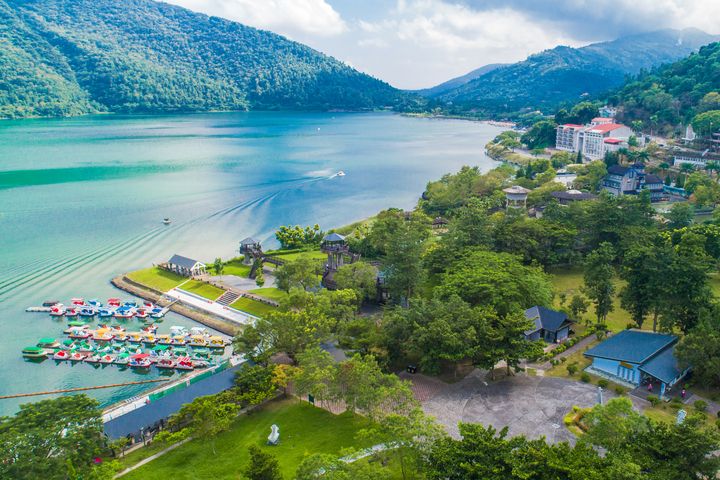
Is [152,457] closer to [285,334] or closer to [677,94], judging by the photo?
[285,334]

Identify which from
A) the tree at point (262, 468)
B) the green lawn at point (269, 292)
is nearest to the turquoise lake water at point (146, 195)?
the green lawn at point (269, 292)

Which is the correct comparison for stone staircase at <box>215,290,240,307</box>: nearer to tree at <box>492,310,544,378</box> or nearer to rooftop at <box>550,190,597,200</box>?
tree at <box>492,310,544,378</box>

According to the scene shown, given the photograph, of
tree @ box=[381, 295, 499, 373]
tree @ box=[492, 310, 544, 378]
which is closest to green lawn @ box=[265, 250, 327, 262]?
tree @ box=[381, 295, 499, 373]

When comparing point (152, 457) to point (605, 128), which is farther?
point (605, 128)

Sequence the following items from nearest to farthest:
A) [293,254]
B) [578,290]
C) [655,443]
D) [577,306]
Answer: [655,443] → [577,306] → [578,290] → [293,254]

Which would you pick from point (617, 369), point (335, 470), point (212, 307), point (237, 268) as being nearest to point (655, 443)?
point (617, 369)

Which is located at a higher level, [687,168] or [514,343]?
[687,168]

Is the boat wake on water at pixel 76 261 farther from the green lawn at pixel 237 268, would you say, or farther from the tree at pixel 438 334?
the tree at pixel 438 334
